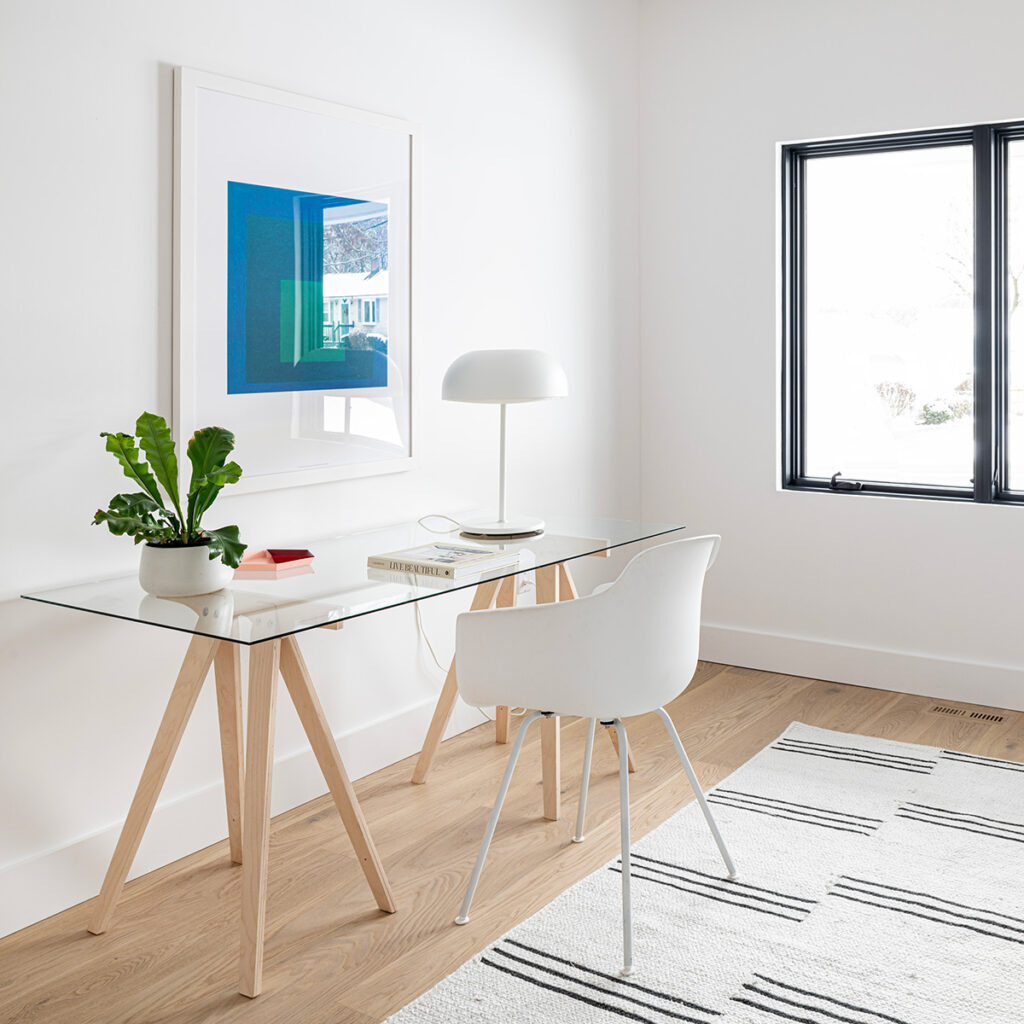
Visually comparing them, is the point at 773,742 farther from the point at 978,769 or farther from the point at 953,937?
the point at 953,937

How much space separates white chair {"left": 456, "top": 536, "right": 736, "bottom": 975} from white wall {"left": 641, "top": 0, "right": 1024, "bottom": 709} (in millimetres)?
1871

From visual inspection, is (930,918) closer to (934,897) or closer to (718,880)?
(934,897)

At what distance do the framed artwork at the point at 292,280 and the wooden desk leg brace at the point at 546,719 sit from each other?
0.47 meters

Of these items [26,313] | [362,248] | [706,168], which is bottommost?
[26,313]

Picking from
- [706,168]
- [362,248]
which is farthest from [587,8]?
[362,248]

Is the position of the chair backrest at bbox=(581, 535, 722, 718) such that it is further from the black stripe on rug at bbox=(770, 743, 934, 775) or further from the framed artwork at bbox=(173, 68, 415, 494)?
the black stripe on rug at bbox=(770, 743, 934, 775)

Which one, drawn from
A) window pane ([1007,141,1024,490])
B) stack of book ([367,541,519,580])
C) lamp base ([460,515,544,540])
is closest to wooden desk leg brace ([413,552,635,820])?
lamp base ([460,515,544,540])

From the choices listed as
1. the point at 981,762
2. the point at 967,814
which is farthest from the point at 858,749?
the point at 967,814

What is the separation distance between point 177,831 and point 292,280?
4.57 ft

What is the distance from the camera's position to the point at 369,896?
2.45 metres

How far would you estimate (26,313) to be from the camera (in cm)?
225

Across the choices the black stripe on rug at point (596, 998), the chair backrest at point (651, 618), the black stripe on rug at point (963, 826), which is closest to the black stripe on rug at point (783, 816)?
the black stripe on rug at point (963, 826)

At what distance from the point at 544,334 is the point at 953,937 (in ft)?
7.63

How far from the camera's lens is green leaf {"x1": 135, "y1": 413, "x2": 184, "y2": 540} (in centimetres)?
223
